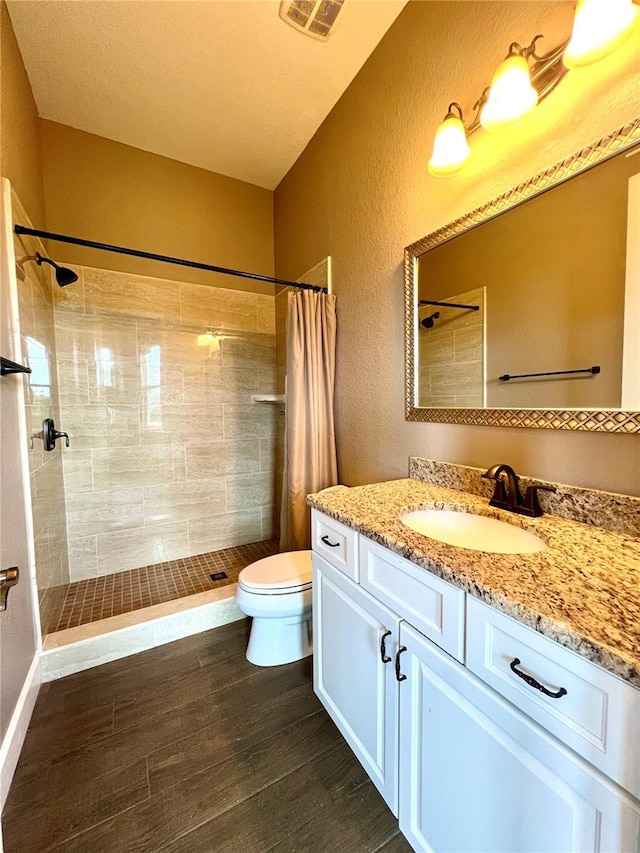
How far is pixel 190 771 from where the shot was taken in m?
1.13

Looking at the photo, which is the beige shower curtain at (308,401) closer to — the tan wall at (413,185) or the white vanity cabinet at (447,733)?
the tan wall at (413,185)

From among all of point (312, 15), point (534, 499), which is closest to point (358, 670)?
point (534, 499)

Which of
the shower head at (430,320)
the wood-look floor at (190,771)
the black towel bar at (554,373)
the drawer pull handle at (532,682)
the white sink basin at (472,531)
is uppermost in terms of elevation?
the shower head at (430,320)

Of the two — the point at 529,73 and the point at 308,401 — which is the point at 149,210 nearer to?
the point at 308,401

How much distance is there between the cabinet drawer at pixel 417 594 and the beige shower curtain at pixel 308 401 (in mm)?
983

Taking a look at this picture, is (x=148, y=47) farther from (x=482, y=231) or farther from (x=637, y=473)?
(x=637, y=473)

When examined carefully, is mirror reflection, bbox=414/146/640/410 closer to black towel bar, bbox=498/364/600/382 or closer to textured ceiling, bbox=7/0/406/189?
black towel bar, bbox=498/364/600/382

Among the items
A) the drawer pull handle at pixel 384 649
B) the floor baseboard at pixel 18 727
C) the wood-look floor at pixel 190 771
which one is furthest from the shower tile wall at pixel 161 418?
the drawer pull handle at pixel 384 649

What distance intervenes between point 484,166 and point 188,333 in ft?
6.57

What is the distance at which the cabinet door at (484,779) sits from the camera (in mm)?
510

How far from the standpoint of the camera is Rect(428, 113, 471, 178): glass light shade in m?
1.17

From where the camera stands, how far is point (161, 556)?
2398 millimetres

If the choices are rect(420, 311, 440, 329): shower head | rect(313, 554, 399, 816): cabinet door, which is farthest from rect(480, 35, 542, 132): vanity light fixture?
rect(313, 554, 399, 816): cabinet door

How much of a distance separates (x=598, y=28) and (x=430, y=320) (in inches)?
32.4
